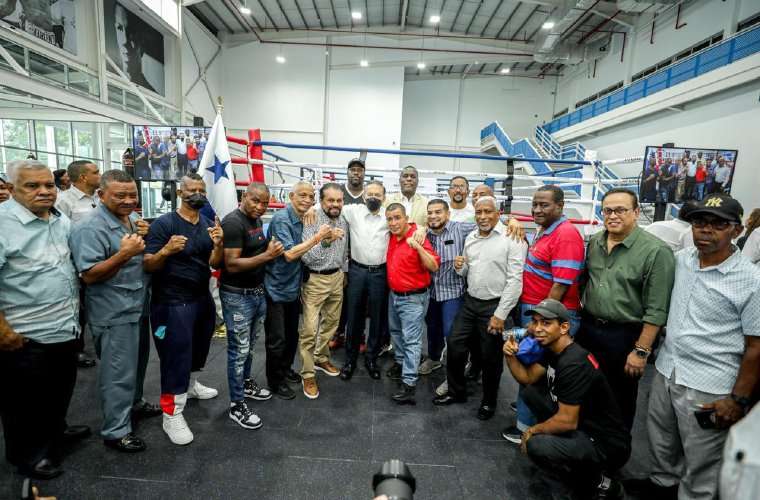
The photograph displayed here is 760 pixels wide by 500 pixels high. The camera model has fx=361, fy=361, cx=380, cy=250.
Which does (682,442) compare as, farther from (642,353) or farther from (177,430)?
(177,430)

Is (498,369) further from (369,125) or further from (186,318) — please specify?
(369,125)

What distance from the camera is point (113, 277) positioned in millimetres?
2121

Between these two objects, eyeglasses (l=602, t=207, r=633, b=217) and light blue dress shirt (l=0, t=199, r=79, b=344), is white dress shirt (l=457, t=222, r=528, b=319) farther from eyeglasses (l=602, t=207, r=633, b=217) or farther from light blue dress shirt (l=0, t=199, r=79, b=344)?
light blue dress shirt (l=0, t=199, r=79, b=344)

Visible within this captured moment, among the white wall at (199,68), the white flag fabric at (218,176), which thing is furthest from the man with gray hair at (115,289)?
the white wall at (199,68)

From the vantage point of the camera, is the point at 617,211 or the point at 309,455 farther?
the point at 309,455

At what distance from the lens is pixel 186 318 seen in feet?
7.70

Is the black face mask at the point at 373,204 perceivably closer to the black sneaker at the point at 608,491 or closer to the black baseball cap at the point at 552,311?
the black baseball cap at the point at 552,311

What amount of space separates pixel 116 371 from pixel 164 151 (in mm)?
2491

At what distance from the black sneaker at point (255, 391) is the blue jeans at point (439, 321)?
1530 mm

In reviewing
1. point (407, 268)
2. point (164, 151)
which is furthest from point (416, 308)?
point (164, 151)

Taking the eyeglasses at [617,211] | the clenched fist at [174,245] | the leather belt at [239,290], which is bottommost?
the leather belt at [239,290]

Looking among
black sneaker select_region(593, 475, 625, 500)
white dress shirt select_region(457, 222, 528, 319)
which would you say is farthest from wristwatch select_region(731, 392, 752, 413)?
white dress shirt select_region(457, 222, 528, 319)

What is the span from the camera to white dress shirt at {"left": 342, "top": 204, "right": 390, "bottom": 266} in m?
3.10

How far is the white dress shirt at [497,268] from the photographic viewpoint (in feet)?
8.55
